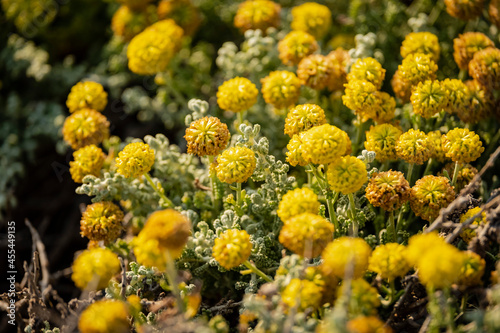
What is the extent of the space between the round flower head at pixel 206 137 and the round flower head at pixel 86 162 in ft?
1.57

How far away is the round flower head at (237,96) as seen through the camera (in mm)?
1752

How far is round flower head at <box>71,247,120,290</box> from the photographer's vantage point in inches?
50.6

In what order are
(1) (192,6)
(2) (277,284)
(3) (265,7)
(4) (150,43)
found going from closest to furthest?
(2) (277,284), (4) (150,43), (3) (265,7), (1) (192,6)

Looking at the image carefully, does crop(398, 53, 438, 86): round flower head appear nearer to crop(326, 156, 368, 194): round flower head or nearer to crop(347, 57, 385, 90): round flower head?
crop(347, 57, 385, 90): round flower head

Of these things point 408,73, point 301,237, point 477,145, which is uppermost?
point 408,73

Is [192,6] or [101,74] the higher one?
[192,6]

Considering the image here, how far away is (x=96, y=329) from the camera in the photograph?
1.18 m

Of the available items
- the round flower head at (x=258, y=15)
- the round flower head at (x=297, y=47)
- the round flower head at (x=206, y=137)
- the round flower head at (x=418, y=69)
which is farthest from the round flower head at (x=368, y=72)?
the round flower head at (x=258, y=15)

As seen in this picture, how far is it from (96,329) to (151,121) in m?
1.93

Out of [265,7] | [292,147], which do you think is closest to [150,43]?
[265,7]

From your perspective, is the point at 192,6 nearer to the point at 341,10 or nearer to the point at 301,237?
the point at 341,10

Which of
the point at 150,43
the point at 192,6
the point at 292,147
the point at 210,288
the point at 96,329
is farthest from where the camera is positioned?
the point at 192,6

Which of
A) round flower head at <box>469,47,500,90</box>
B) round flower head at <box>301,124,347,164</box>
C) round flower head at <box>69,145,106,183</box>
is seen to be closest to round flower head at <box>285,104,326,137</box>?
round flower head at <box>301,124,347,164</box>

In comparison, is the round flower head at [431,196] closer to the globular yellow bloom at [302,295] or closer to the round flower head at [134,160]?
the globular yellow bloom at [302,295]
